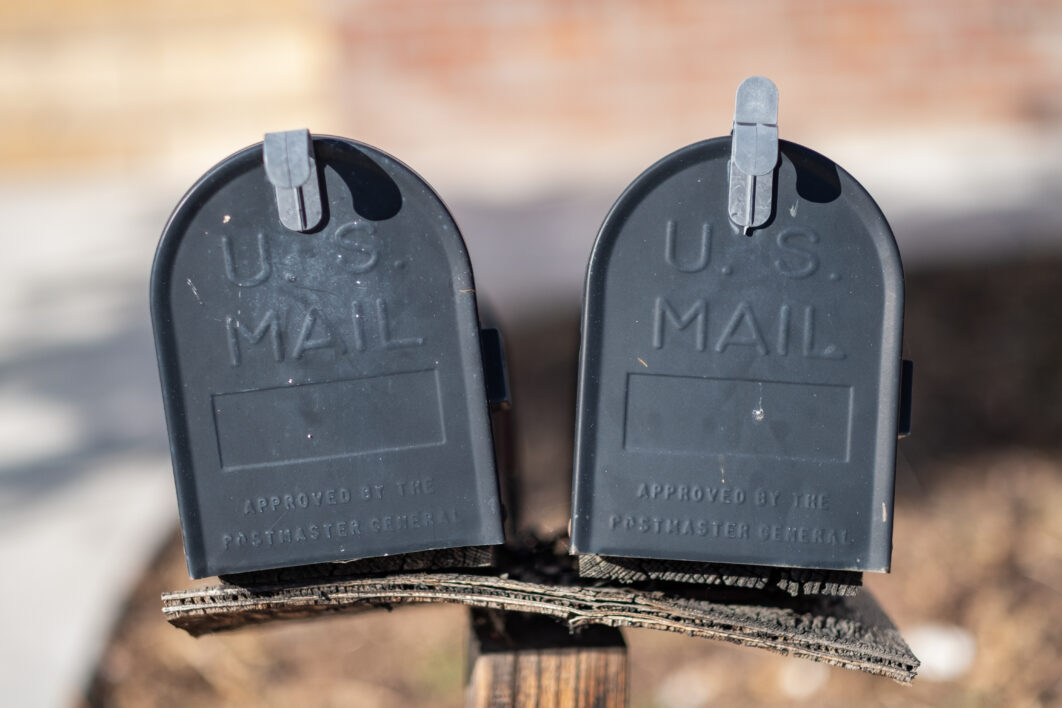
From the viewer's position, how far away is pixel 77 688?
6.98 feet

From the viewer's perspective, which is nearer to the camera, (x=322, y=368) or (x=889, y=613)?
(x=322, y=368)

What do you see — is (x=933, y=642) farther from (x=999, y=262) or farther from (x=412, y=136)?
(x=412, y=136)

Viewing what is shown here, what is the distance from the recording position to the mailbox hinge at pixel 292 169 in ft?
2.98

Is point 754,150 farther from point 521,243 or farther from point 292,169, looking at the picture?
point 521,243

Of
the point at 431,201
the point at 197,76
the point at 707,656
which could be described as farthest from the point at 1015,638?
the point at 197,76

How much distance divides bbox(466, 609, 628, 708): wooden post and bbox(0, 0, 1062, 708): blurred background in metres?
1.13

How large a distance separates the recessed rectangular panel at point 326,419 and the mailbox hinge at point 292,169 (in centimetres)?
19

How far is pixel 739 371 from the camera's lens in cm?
95

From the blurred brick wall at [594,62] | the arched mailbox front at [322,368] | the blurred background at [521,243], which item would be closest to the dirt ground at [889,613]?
the blurred background at [521,243]

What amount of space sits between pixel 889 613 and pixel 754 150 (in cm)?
178

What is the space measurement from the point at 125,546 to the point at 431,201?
1.97 meters

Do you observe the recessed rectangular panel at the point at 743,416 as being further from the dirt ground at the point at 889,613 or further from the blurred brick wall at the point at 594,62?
the blurred brick wall at the point at 594,62

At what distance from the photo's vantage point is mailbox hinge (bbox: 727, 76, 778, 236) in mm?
922

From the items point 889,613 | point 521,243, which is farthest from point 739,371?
point 521,243
